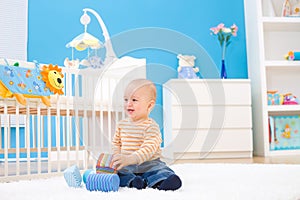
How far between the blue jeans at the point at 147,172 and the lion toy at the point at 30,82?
0.73 m

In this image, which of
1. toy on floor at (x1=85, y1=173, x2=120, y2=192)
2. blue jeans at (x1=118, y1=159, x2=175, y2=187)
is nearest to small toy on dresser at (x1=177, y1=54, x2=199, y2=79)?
blue jeans at (x1=118, y1=159, x2=175, y2=187)

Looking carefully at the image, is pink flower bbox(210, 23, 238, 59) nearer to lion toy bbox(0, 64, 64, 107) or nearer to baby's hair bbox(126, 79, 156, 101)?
lion toy bbox(0, 64, 64, 107)

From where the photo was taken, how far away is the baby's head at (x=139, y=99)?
1.23 m

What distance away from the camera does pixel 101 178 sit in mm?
1133

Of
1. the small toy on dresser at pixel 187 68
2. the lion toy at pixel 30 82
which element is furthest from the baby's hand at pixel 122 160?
the small toy on dresser at pixel 187 68

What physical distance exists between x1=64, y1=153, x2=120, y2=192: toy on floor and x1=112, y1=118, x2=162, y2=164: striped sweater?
0.08m

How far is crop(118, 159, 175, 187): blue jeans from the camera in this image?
1.17 meters

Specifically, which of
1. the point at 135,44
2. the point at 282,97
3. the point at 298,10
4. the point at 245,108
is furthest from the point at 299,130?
the point at 135,44

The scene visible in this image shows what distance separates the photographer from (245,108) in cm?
293

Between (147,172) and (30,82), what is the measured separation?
2.70 feet

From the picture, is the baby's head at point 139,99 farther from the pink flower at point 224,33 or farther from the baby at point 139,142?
the pink flower at point 224,33

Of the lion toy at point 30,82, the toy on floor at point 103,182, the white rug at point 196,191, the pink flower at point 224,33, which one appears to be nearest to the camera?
the white rug at point 196,191

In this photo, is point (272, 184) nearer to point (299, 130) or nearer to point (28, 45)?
point (299, 130)

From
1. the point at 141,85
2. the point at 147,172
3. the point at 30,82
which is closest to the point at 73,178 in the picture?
the point at 147,172
